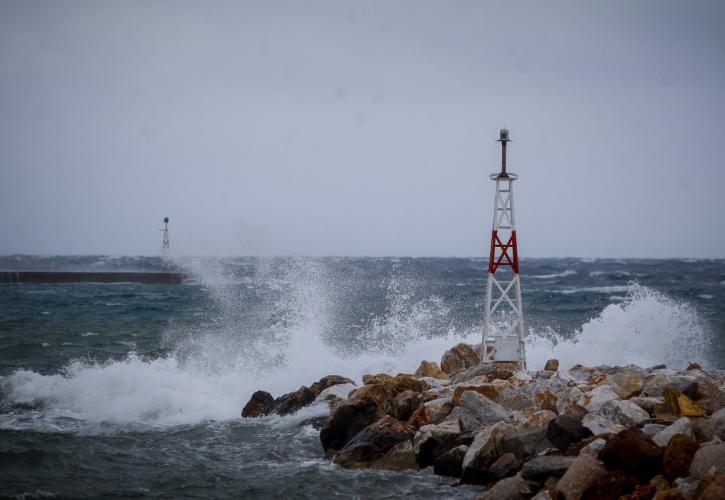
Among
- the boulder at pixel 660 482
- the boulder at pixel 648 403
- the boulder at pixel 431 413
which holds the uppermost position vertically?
the boulder at pixel 648 403

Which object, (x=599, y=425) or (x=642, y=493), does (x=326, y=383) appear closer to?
(x=599, y=425)

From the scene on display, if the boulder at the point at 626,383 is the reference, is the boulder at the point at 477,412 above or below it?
below

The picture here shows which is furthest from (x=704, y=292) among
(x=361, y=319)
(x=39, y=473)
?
(x=39, y=473)

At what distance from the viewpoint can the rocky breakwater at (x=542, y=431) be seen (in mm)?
8250

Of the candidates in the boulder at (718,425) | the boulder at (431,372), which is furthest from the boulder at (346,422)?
the boulder at (718,425)

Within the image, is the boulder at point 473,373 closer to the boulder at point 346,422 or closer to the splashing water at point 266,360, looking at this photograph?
the boulder at point 346,422

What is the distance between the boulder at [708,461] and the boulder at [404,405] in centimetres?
584

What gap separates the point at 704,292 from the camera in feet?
171

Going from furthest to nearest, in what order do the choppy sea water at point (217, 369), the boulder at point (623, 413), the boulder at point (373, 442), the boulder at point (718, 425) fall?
the boulder at point (373, 442) → the choppy sea water at point (217, 369) → the boulder at point (623, 413) → the boulder at point (718, 425)

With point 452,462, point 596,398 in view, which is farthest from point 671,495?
point 452,462

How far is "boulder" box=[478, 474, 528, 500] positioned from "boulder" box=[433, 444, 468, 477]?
4.65 feet

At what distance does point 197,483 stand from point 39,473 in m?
2.80

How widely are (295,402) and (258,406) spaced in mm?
939

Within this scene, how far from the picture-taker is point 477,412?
447 inches
